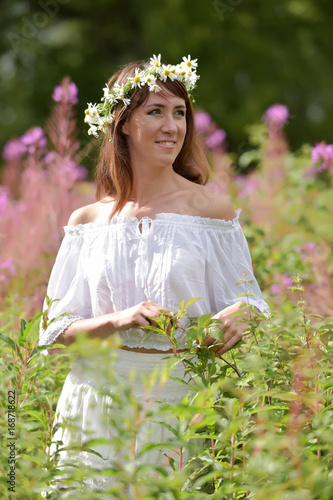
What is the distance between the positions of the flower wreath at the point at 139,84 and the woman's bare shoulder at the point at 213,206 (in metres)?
0.39

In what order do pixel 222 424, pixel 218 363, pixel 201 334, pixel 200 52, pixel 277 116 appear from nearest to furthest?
pixel 222 424 < pixel 201 334 < pixel 218 363 < pixel 277 116 < pixel 200 52

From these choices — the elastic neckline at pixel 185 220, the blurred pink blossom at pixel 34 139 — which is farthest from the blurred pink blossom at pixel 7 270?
the elastic neckline at pixel 185 220

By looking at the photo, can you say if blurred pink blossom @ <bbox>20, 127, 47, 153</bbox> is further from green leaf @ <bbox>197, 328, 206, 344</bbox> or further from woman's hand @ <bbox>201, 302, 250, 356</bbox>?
green leaf @ <bbox>197, 328, 206, 344</bbox>

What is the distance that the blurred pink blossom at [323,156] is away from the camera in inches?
135

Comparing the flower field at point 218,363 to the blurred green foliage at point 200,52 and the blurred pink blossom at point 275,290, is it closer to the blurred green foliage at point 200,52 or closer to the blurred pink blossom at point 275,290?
the blurred pink blossom at point 275,290

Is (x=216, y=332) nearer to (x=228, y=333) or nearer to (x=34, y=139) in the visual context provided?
(x=228, y=333)

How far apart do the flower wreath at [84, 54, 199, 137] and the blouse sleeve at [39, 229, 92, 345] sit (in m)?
0.46

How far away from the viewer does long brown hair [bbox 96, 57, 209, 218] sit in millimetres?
2264

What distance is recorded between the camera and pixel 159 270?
2.08 metres

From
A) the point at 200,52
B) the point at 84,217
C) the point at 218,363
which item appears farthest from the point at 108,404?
the point at 200,52

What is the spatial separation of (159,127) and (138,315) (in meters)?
0.66

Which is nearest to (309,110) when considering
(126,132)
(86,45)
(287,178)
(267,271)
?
(86,45)

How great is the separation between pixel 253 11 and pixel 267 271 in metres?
12.9

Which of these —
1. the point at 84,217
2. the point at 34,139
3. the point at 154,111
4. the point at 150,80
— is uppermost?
the point at 34,139
